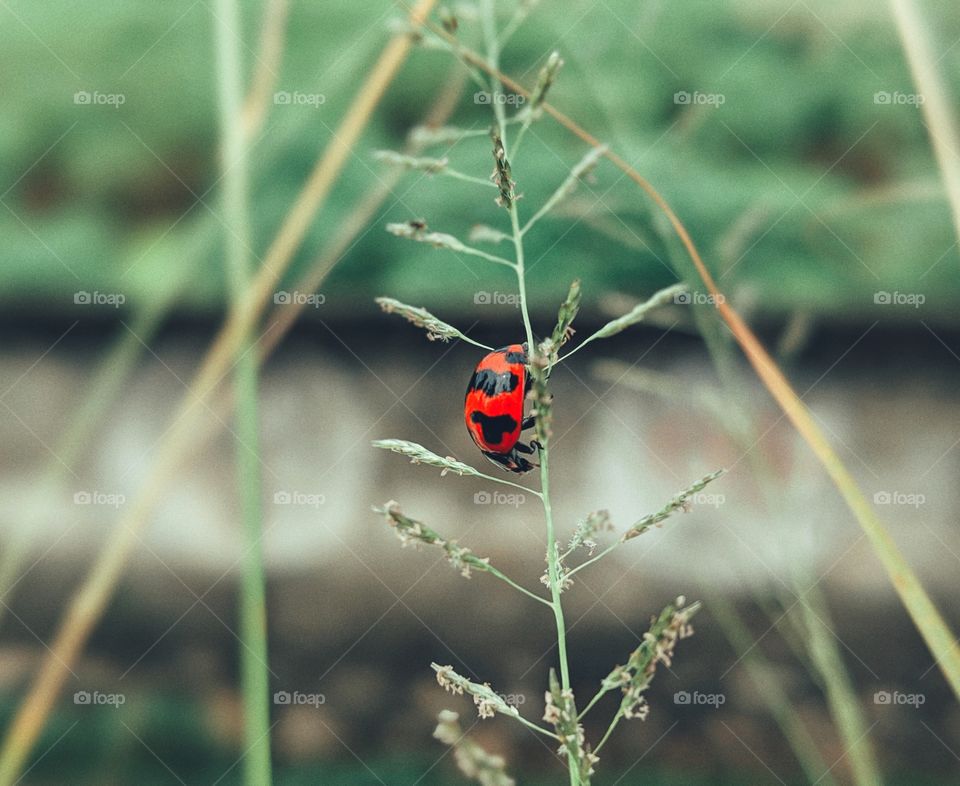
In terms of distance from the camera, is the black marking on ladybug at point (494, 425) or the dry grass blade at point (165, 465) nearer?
the black marking on ladybug at point (494, 425)

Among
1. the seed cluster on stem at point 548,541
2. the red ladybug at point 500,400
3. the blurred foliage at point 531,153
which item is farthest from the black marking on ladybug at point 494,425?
the blurred foliage at point 531,153

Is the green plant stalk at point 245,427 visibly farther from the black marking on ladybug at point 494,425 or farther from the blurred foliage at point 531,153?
the black marking on ladybug at point 494,425

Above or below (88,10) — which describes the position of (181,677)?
below

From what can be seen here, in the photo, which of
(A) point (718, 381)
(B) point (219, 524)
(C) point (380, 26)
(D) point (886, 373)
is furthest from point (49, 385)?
(D) point (886, 373)

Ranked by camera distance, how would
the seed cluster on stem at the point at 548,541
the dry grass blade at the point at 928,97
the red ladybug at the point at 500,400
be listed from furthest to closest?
the dry grass blade at the point at 928,97
the red ladybug at the point at 500,400
the seed cluster on stem at the point at 548,541

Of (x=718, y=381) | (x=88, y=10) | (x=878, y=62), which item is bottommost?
(x=718, y=381)

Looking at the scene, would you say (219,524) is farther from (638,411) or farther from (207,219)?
(638,411)
